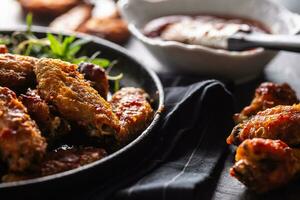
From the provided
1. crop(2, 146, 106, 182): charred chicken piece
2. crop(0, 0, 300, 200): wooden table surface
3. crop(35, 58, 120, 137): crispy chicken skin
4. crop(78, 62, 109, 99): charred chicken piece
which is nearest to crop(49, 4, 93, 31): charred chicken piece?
crop(0, 0, 300, 200): wooden table surface

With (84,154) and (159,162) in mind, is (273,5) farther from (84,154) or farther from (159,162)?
(84,154)

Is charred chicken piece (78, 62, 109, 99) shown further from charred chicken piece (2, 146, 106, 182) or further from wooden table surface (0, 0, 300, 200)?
wooden table surface (0, 0, 300, 200)

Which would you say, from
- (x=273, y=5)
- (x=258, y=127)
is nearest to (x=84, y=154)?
(x=258, y=127)

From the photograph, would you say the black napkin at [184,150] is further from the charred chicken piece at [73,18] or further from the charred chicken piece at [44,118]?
the charred chicken piece at [73,18]

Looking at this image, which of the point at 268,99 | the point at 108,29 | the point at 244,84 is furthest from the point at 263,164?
the point at 108,29

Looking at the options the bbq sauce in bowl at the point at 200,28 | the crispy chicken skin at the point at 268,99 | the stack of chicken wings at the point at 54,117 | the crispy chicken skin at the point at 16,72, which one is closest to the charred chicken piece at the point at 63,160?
the stack of chicken wings at the point at 54,117

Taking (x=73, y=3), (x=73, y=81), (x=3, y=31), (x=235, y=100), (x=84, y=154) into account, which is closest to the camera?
(x=84, y=154)

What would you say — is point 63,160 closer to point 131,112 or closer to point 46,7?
point 131,112
